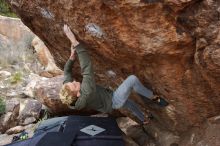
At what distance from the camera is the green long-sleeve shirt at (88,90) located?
562cm

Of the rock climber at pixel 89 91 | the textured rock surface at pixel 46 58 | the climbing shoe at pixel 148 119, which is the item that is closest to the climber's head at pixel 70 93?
the rock climber at pixel 89 91

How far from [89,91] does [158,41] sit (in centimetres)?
124

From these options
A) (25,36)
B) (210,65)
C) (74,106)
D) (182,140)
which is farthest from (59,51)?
(25,36)

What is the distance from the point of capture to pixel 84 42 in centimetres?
597

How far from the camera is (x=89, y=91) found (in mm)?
5637

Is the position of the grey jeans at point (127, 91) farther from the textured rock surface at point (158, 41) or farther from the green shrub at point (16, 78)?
the green shrub at point (16, 78)

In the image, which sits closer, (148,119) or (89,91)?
(89,91)

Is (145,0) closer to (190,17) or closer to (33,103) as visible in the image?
(190,17)

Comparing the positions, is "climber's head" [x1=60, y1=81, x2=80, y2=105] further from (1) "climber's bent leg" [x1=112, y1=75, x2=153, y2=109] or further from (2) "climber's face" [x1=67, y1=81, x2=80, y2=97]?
(1) "climber's bent leg" [x1=112, y1=75, x2=153, y2=109]

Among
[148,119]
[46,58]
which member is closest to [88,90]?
[148,119]

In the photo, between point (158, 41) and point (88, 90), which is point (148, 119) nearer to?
point (88, 90)

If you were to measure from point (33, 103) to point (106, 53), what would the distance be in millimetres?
6558

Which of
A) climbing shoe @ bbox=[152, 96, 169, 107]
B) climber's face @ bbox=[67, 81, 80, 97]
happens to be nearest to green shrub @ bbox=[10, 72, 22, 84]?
climbing shoe @ bbox=[152, 96, 169, 107]

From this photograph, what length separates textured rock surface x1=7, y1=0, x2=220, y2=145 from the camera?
482 cm
